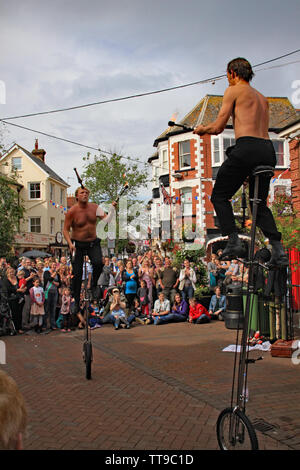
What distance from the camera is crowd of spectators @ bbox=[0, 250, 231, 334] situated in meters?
11.4

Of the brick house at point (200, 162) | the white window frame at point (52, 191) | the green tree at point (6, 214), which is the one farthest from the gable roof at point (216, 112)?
the white window frame at point (52, 191)

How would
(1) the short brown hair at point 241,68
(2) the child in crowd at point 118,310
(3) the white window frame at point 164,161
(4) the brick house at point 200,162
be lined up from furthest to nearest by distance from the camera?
(3) the white window frame at point 164,161
(4) the brick house at point 200,162
(2) the child in crowd at point 118,310
(1) the short brown hair at point 241,68

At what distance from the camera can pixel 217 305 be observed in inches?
509

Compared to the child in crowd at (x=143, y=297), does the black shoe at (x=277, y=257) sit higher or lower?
higher

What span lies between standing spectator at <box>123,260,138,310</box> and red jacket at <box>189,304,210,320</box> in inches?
74.7

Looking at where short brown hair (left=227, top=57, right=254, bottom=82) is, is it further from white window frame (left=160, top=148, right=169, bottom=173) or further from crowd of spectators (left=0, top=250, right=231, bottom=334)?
white window frame (left=160, top=148, right=169, bottom=173)

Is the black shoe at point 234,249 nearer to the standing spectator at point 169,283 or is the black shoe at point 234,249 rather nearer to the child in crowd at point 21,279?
the child in crowd at point 21,279

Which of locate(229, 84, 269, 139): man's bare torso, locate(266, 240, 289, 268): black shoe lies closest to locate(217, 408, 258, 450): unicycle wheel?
locate(266, 240, 289, 268): black shoe

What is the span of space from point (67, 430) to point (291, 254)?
27.8 feet

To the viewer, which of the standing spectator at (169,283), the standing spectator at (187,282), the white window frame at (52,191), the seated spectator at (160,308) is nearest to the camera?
the seated spectator at (160,308)

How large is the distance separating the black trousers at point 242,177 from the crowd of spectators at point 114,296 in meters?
8.09

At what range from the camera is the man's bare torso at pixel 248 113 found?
324 cm

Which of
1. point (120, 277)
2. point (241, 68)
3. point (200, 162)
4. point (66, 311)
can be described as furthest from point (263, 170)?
point (200, 162)
